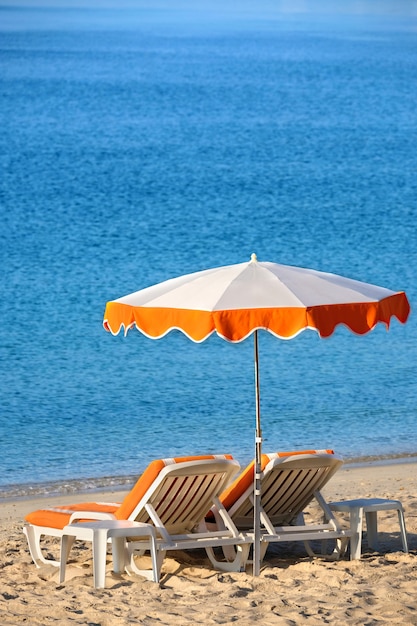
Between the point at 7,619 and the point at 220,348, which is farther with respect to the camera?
the point at 220,348

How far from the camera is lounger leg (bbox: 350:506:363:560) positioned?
263 inches

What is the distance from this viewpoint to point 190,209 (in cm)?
3981

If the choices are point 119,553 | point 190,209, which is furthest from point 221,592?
point 190,209

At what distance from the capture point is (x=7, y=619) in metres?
5.61

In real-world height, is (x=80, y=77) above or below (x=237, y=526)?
above

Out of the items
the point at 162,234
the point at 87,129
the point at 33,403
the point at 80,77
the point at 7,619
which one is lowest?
the point at 7,619

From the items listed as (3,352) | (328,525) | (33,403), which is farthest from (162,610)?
(3,352)

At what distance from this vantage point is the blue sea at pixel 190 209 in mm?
13195

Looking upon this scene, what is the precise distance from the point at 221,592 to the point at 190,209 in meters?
34.2

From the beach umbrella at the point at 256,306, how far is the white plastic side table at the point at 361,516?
0.68 metres

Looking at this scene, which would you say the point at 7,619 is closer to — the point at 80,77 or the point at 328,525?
the point at 328,525

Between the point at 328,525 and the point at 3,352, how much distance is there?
13871 mm

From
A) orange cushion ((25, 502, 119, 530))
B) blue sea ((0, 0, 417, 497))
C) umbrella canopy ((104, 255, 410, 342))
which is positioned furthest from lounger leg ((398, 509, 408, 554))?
blue sea ((0, 0, 417, 497))

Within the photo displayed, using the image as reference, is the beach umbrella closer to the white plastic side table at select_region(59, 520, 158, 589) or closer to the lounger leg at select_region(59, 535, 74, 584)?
the white plastic side table at select_region(59, 520, 158, 589)
